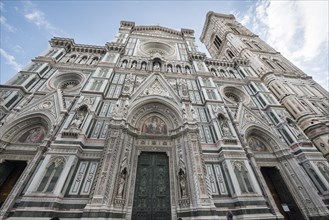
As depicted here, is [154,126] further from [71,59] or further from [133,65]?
[71,59]

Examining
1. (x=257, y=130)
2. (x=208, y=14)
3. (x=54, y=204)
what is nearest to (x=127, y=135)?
(x=54, y=204)

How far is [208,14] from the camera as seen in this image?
3108 centimetres

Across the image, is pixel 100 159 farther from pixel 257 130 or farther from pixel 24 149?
pixel 257 130

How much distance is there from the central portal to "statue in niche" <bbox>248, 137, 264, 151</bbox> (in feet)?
20.0

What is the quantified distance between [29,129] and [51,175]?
4091mm

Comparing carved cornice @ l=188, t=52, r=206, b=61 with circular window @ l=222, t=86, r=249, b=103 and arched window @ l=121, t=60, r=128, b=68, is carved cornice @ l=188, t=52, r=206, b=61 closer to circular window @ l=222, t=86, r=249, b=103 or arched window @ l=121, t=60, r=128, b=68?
circular window @ l=222, t=86, r=249, b=103

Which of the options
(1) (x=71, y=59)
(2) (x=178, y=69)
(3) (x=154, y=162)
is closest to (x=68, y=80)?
(1) (x=71, y=59)

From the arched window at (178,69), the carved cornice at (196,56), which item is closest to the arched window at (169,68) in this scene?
the arched window at (178,69)

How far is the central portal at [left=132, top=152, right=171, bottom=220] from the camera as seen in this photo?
280 inches

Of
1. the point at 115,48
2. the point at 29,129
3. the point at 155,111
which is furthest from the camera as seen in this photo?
the point at 115,48

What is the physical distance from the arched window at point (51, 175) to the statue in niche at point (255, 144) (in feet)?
36.8

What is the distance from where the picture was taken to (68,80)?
12.6m

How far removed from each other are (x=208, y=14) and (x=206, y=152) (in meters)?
31.8

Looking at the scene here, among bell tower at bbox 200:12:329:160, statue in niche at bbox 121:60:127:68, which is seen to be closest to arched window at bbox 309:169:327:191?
bell tower at bbox 200:12:329:160
